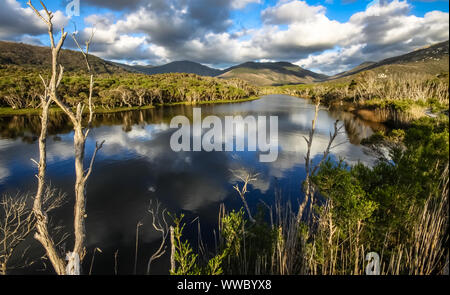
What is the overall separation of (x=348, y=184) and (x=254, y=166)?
20849 mm

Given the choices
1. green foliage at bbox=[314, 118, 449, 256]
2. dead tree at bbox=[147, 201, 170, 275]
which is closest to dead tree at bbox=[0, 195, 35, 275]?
dead tree at bbox=[147, 201, 170, 275]

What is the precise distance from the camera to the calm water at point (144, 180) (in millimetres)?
15711

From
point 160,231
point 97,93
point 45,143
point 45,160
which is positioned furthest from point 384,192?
point 97,93

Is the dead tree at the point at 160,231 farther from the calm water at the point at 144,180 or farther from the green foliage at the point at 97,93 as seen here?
the green foliage at the point at 97,93

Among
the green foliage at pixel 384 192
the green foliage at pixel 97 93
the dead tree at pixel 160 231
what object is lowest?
the dead tree at pixel 160 231

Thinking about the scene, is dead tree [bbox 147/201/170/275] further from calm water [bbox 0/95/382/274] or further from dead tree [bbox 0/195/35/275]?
dead tree [bbox 0/195/35/275]

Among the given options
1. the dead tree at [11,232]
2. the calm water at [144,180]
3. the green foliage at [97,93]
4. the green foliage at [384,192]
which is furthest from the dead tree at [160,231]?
the green foliage at [97,93]

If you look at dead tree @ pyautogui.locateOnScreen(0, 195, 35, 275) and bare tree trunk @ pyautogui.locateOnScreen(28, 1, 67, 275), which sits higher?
bare tree trunk @ pyautogui.locateOnScreen(28, 1, 67, 275)

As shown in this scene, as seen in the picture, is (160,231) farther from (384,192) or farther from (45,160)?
(384,192)

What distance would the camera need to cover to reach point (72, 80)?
10419 cm

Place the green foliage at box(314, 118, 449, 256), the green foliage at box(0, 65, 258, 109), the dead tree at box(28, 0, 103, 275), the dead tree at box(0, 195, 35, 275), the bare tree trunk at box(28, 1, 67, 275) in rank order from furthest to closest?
the green foliage at box(0, 65, 258, 109)
the dead tree at box(0, 195, 35, 275)
the green foliage at box(314, 118, 449, 256)
the dead tree at box(28, 0, 103, 275)
the bare tree trunk at box(28, 1, 67, 275)

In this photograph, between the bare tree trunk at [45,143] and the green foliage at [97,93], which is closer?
the bare tree trunk at [45,143]

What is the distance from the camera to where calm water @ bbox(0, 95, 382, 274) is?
51.5ft
